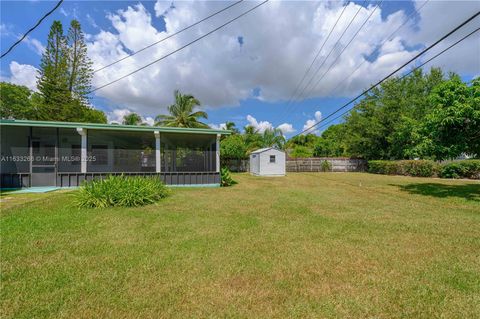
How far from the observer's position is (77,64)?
2314cm

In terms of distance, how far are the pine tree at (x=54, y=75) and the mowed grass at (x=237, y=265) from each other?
2090 centimetres

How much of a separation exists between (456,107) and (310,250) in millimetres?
9195

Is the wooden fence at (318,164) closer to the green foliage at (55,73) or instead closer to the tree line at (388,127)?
the tree line at (388,127)

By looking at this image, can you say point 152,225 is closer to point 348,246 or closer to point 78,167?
point 348,246

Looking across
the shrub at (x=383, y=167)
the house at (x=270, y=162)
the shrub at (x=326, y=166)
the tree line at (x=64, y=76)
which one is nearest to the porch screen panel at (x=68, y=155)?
the tree line at (x=64, y=76)

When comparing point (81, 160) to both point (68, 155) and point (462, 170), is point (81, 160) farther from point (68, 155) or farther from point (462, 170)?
point (462, 170)

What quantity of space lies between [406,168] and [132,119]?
31.0 meters

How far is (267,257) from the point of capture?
11.9 feet

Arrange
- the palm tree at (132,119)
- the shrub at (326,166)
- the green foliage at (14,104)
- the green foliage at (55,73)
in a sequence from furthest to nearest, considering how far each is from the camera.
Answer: the palm tree at (132,119)
the green foliage at (14,104)
the shrub at (326,166)
the green foliage at (55,73)

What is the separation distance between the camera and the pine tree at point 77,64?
22.7 metres

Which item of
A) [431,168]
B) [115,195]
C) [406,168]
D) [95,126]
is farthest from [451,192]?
[95,126]

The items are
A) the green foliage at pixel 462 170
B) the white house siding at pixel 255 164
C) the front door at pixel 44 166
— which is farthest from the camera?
the white house siding at pixel 255 164

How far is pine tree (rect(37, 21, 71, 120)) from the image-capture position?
71.9ft

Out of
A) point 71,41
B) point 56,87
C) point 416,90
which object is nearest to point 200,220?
point 56,87
